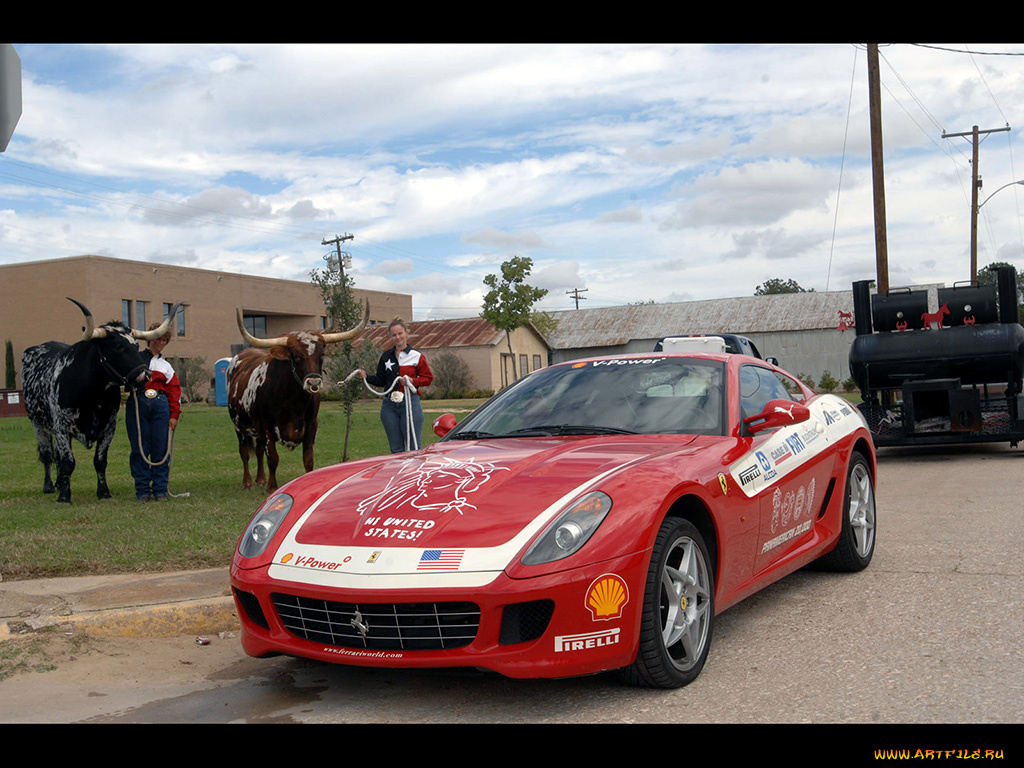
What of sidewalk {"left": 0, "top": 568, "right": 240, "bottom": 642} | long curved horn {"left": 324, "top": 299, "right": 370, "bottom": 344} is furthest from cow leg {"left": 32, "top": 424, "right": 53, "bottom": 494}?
sidewalk {"left": 0, "top": 568, "right": 240, "bottom": 642}

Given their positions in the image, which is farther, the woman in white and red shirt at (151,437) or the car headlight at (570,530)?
the woman in white and red shirt at (151,437)

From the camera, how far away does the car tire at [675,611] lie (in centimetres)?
402

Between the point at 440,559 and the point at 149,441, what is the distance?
311 inches

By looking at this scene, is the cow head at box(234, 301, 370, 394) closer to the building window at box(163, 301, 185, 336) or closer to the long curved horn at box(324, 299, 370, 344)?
the long curved horn at box(324, 299, 370, 344)

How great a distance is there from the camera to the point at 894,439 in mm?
15008

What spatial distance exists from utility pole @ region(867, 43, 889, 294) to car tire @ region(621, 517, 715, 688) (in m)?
18.8

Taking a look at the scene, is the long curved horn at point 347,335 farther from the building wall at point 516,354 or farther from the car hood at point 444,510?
the building wall at point 516,354

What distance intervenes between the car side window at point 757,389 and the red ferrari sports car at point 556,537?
1.2 inches

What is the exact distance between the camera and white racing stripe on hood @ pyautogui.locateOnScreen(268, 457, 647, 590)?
3799mm

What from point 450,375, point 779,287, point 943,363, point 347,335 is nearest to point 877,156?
point 943,363

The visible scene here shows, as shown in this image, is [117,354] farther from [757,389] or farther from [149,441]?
[757,389]

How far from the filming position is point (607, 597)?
12.7 feet

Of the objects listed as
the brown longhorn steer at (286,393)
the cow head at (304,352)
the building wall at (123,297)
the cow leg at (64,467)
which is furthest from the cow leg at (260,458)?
the building wall at (123,297)
